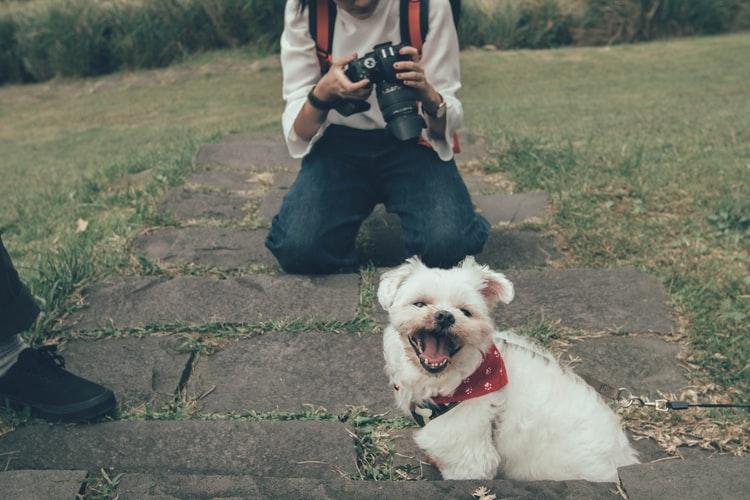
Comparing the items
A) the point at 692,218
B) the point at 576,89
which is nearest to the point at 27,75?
the point at 576,89

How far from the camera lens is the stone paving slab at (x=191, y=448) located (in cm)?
226

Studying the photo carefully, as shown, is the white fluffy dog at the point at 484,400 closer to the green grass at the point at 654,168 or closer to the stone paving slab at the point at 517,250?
the green grass at the point at 654,168

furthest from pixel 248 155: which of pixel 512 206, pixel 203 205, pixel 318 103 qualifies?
pixel 318 103

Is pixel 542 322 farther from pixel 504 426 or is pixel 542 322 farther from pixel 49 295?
pixel 49 295

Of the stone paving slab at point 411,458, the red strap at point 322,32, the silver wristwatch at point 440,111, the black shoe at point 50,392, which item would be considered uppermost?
the red strap at point 322,32

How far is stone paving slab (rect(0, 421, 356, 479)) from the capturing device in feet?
7.40

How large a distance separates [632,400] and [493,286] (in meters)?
0.62

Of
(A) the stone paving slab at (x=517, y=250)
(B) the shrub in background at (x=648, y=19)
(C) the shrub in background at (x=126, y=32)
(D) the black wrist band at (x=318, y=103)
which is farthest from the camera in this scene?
(C) the shrub in background at (x=126, y=32)

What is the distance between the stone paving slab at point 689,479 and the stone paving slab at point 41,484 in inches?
55.8

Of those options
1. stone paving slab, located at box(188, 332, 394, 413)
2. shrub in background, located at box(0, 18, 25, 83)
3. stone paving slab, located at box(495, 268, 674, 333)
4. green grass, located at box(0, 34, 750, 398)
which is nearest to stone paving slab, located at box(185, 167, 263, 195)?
green grass, located at box(0, 34, 750, 398)

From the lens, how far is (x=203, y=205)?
13.9 ft

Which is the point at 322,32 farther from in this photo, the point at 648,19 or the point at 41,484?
the point at 648,19

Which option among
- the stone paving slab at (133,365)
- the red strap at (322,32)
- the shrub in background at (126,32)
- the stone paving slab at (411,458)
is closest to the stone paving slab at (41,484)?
the stone paving slab at (133,365)

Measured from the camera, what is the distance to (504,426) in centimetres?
221
